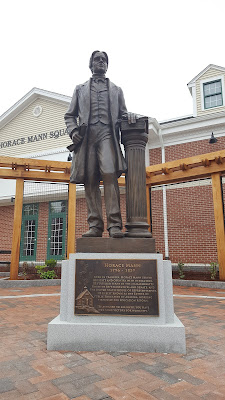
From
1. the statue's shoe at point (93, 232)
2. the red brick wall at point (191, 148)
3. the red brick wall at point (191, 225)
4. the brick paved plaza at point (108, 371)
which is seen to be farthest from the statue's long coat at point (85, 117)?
the red brick wall at point (191, 148)

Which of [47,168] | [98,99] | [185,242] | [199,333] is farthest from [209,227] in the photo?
[98,99]

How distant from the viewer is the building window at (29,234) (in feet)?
43.4

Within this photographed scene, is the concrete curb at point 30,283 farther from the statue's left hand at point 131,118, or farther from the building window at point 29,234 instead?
the statue's left hand at point 131,118

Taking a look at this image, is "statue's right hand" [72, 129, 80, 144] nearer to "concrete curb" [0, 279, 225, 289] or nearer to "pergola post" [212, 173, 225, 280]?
"pergola post" [212, 173, 225, 280]

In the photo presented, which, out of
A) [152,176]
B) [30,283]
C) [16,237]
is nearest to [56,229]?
[16,237]

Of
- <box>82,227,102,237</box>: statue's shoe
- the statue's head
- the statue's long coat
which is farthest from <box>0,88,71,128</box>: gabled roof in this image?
<box>82,227,102,237</box>: statue's shoe

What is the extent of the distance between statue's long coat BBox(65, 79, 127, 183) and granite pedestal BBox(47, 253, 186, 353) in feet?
4.34

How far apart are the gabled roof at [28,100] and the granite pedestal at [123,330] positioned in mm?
12551

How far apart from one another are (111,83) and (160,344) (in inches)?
132

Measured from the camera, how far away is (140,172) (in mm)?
3559

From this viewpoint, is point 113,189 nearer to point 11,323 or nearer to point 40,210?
point 11,323

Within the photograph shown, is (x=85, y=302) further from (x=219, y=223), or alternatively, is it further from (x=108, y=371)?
(x=219, y=223)

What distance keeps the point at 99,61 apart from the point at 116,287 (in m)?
2.97

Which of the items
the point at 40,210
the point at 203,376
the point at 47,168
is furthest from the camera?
the point at 40,210
